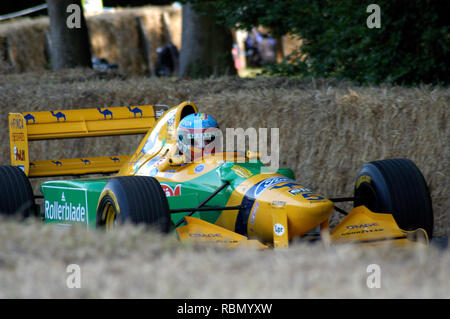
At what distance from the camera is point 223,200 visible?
5.84 meters

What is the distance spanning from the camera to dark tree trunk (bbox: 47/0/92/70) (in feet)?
41.7

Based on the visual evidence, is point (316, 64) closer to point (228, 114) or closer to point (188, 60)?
point (228, 114)

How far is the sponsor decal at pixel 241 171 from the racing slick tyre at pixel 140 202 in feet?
2.46

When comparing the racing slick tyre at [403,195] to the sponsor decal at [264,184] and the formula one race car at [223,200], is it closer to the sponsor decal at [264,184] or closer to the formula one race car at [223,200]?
the formula one race car at [223,200]

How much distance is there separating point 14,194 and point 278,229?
8.70 ft

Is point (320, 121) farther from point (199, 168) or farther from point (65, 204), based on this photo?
point (65, 204)

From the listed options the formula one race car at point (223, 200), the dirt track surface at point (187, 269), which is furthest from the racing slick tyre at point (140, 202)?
the dirt track surface at point (187, 269)

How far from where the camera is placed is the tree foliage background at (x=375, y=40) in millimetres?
9148

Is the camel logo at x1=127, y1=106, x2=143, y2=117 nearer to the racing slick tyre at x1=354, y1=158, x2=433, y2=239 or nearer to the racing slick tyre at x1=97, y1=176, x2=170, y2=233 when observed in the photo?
the racing slick tyre at x1=97, y1=176, x2=170, y2=233

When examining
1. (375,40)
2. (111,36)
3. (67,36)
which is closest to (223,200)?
(375,40)

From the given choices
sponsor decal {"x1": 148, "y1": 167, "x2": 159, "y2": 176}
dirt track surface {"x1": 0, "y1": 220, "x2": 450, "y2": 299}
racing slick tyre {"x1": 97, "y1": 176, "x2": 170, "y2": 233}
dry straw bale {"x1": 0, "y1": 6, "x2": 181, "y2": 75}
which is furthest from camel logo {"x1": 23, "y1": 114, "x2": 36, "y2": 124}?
dry straw bale {"x1": 0, "y1": 6, "x2": 181, "y2": 75}

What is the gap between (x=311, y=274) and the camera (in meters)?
3.00

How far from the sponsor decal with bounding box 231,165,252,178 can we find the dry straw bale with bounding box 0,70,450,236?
211 centimetres

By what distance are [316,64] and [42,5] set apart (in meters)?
28.2
